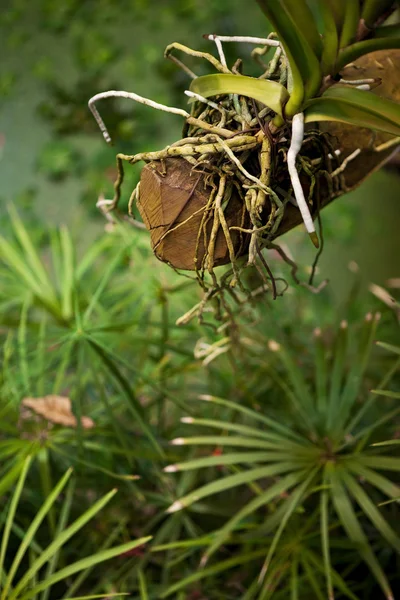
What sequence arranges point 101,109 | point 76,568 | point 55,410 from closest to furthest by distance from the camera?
point 76,568 < point 55,410 < point 101,109

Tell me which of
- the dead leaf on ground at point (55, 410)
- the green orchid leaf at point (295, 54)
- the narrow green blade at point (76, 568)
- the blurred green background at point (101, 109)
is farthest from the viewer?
the blurred green background at point (101, 109)

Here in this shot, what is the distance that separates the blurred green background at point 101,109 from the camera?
202 cm

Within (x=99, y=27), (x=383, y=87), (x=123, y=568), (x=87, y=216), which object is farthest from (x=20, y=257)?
(x=99, y=27)

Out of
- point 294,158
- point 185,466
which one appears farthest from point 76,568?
point 294,158

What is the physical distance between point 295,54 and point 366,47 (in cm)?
7

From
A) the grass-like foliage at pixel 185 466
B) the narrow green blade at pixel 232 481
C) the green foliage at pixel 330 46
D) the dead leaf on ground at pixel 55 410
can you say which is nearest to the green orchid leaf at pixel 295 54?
the green foliage at pixel 330 46

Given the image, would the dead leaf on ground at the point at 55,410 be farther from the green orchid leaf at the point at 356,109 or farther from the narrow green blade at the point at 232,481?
the green orchid leaf at the point at 356,109

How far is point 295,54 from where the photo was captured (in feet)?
1.58

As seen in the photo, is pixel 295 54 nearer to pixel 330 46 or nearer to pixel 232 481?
pixel 330 46

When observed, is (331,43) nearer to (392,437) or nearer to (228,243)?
(228,243)

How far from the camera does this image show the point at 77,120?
2.09 m

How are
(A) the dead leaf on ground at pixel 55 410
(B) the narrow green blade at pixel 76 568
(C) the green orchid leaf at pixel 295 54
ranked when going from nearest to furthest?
(C) the green orchid leaf at pixel 295 54 < (B) the narrow green blade at pixel 76 568 < (A) the dead leaf on ground at pixel 55 410

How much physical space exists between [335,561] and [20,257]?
812 mm

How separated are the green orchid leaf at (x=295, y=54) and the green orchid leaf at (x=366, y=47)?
0.03m
